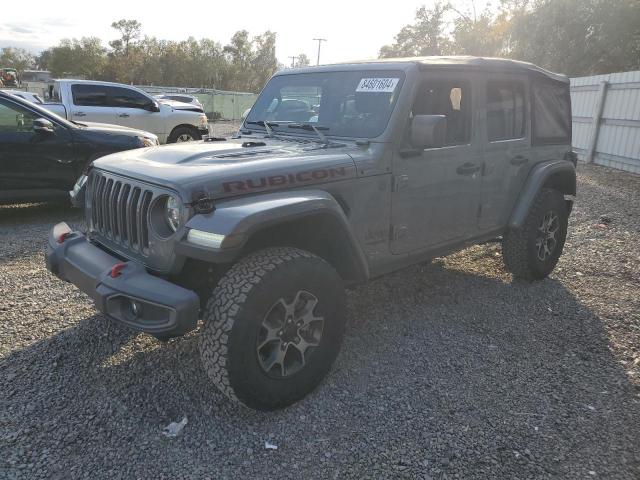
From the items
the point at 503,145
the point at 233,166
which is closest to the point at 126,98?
the point at 503,145

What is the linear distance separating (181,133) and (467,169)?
9404 mm

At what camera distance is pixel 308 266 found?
2729mm

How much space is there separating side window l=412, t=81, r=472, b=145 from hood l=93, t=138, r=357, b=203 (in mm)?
744

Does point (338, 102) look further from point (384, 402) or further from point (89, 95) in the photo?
point (89, 95)

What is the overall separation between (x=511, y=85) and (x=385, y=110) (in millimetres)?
1521

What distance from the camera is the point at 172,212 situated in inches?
105

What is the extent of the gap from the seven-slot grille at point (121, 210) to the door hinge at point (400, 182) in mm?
1503

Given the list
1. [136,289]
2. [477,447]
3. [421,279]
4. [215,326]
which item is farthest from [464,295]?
[136,289]

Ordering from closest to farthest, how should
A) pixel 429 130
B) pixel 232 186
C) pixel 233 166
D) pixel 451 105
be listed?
pixel 232 186, pixel 233 166, pixel 429 130, pixel 451 105

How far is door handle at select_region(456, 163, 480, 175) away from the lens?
3779 millimetres

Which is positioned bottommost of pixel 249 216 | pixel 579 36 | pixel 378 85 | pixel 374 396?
pixel 374 396

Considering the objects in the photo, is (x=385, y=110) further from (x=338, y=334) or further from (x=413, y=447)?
(x=413, y=447)

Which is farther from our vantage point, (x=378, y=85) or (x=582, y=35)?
(x=582, y=35)

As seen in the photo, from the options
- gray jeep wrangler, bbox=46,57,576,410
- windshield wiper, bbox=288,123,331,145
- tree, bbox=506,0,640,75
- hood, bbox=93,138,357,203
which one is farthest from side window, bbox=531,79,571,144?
tree, bbox=506,0,640,75
